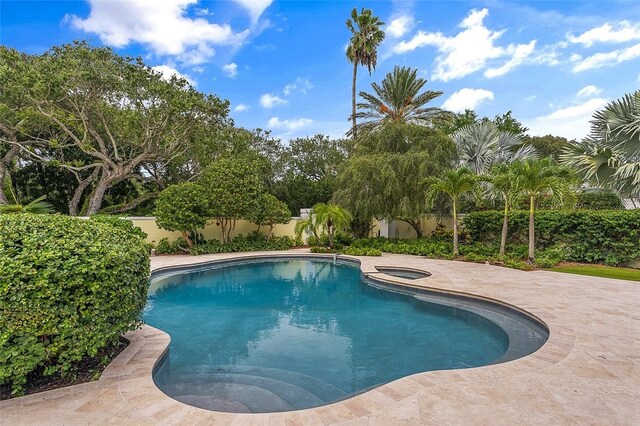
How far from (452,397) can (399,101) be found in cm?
1727

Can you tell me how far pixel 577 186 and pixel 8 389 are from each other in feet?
45.8

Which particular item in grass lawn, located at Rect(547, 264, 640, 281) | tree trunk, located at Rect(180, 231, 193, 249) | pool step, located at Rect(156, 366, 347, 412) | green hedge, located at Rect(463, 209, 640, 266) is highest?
green hedge, located at Rect(463, 209, 640, 266)

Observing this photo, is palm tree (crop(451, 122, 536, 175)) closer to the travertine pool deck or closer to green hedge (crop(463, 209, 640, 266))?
green hedge (crop(463, 209, 640, 266))

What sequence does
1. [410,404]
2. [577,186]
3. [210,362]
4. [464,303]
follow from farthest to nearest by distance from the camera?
[577,186], [464,303], [210,362], [410,404]

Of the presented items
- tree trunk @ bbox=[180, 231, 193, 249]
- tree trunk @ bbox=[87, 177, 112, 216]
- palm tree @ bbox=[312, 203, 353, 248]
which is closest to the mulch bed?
palm tree @ bbox=[312, 203, 353, 248]

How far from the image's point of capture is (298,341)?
5.57m

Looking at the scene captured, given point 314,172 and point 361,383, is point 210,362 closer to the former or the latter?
point 361,383

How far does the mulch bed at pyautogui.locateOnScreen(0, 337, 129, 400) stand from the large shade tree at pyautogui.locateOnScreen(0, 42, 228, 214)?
509 inches

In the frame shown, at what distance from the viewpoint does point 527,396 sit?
311 centimetres

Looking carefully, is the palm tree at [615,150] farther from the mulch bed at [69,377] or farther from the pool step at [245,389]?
the mulch bed at [69,377]

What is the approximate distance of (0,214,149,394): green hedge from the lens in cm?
291

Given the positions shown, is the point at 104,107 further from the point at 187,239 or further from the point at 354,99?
the point at 354,99

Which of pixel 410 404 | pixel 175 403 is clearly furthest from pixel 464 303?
pixel 175 403

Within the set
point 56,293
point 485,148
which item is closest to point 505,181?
point 485,148
